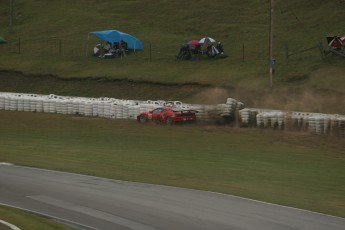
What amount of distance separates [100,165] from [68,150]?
Result: 4620 millimetres

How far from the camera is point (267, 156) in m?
32.3

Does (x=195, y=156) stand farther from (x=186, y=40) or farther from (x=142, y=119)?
(x=186, y=40)

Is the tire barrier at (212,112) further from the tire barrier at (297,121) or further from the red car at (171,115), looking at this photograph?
the red car at (171,115)

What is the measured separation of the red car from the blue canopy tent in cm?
2235

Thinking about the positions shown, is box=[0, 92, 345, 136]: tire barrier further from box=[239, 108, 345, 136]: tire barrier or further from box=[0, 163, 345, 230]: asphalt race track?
box=[0, 163, 345, 230]: asphalt race track

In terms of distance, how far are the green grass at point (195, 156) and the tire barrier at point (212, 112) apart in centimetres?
82

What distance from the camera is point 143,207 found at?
2041 cm

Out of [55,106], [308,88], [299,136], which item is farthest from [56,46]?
[299,136]

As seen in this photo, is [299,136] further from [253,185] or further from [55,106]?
[55,106]

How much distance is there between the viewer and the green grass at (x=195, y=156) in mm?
24547

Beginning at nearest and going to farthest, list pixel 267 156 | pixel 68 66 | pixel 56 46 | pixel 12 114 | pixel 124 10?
1. pixel 267 156
2. pixel 12 114
3. pixel 68 66
4. pixel 56 46
5. pixel 124 10

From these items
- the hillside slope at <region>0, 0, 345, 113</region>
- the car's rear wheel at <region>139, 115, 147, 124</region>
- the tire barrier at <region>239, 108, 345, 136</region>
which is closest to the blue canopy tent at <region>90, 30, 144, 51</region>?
the hillside slope at <region>0, 0, 345, 113</region>

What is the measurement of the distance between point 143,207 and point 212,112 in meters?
22.6

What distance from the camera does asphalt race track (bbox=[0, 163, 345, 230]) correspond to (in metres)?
18.6
